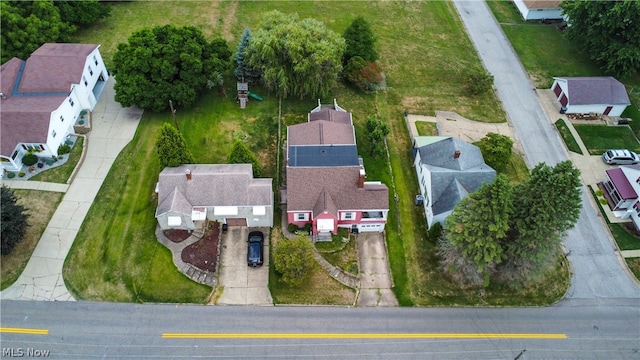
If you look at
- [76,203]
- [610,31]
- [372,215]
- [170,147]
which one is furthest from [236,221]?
[610,31]

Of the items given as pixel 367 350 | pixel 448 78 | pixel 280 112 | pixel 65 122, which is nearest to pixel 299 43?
pixel 280 112

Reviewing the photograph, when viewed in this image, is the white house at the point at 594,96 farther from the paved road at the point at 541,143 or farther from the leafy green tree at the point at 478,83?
the leafy green tree at the point at 478,83

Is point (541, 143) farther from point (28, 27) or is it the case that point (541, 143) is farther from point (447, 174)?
point (28, 27)

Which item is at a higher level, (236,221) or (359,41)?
(359,41)

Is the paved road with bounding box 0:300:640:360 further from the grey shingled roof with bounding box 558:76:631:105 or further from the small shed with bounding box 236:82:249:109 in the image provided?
the grey shingled roof with bounding box 558:76:631:105

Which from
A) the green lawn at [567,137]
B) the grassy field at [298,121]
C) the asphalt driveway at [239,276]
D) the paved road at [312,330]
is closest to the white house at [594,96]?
the green lawn at [567,137]

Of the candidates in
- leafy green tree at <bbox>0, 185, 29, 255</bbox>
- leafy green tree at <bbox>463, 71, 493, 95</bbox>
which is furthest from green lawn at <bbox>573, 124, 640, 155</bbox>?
leafy green tree at <bbox>0, 185, 29, 255</bbox>
